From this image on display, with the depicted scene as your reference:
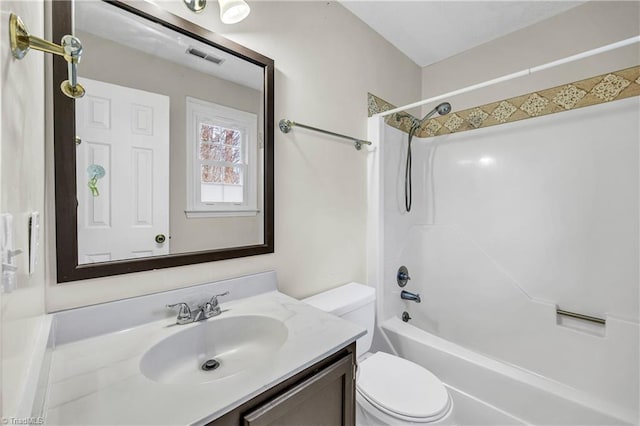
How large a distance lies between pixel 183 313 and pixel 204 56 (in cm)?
98

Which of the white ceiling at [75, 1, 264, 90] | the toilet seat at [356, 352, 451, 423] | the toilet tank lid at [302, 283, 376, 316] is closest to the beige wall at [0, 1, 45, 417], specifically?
the white ceiling at [75, 1, 264, 90]

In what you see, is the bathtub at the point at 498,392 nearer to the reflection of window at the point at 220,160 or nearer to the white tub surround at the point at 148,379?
the white tub surround at the point at 148,379

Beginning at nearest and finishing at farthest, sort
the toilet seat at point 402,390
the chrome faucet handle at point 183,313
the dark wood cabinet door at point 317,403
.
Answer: the dark wood cabinet door at point 317,403 < the chrome faucet handle at point 183,313 < the toilet seat at point 402,390

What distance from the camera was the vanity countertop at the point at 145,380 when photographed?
1.72 feet

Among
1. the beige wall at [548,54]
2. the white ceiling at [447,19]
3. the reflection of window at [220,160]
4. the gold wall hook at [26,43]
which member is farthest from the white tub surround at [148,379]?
the beige wall at [548,54]

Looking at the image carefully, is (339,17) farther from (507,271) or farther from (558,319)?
(558,319)

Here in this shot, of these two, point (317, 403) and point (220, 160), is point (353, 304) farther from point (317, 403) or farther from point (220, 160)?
point (220, 160)

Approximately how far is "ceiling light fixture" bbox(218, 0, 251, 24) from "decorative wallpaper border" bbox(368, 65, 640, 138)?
98 centimetres

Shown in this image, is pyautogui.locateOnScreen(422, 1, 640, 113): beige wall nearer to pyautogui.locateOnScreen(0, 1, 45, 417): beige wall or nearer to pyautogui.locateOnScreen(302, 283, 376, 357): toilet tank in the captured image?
pyautogui.locateOnScreen(302, 283, 376, 357): toilet tank

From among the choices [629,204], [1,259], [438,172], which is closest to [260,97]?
[1,259]

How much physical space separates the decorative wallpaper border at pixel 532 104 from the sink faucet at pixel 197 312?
146 centimetres

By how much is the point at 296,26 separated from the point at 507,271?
195 cm

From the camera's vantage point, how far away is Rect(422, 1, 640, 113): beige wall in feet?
5.00

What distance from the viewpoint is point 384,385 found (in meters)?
1.19
